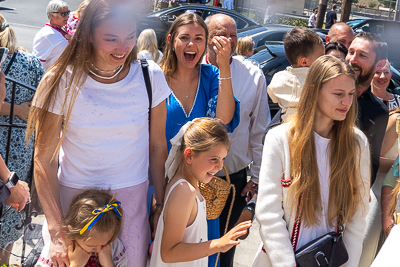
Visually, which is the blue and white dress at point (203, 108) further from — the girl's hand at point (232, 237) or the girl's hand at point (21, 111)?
the girl's hand at point (21, 111)

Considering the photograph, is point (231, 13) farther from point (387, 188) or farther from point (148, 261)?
point (148, 261)

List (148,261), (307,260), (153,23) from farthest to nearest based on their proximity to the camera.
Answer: (153,23) < (148,261) < (307,260)

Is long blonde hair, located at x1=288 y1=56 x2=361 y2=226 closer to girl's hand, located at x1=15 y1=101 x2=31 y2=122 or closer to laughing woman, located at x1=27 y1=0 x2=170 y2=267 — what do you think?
laughing woman, located at x1=27 y1=0 x2=170 y2=267

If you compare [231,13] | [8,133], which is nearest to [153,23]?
[231,13]

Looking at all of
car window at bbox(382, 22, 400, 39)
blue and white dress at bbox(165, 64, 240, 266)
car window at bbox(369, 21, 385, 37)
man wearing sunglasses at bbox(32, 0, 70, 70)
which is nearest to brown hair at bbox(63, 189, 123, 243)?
blue and white dress at bbox(165, 64, 240, 266)

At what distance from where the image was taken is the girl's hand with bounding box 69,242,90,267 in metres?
1.99

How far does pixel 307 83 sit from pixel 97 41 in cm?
116

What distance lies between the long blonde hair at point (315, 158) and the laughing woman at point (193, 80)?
0.51m

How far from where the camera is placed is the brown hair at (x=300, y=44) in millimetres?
3152

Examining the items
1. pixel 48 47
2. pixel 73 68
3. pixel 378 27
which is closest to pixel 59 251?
pixel 73 68

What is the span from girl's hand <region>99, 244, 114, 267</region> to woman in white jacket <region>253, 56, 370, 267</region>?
0.80 meters

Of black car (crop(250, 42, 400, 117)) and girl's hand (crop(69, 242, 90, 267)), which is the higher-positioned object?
girl's hand (crop(69, 242, 90, 267))

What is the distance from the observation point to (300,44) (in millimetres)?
3164

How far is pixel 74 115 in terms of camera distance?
6.54ft
